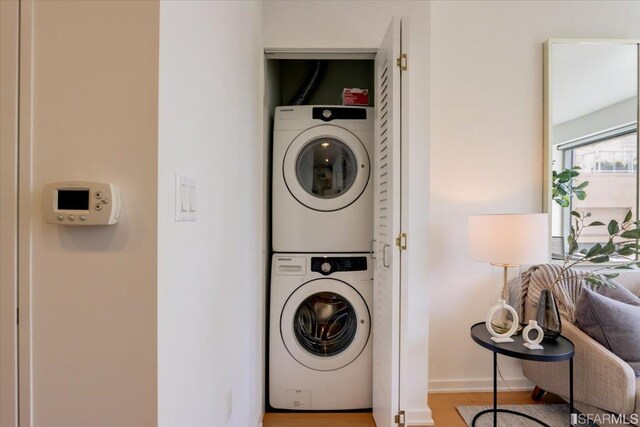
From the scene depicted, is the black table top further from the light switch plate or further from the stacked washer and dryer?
the light switch plate

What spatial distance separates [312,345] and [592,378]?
144 cm

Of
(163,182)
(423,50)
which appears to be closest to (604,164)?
(423,50)

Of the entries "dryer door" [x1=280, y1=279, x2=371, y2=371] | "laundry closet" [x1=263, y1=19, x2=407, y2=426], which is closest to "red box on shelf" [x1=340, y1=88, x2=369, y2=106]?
"laundry closet" [x1=263, y1=19, x2=407, y2=426]

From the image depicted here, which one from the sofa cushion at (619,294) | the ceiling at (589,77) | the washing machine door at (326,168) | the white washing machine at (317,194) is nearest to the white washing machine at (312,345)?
the white washing machine at (317,194)

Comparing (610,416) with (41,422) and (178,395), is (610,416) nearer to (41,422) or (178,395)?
(178,395)

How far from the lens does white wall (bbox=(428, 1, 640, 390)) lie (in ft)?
7.29

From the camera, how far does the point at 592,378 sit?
1638mm

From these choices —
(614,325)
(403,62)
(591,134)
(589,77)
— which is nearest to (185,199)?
(403,62)

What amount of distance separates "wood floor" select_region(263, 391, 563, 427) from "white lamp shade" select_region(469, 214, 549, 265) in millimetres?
971

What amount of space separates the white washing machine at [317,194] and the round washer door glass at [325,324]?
0.32 m

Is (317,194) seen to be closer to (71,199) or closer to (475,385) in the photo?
(71,199)

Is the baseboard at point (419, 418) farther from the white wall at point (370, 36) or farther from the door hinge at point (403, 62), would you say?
the door hinge at point (403, 62)

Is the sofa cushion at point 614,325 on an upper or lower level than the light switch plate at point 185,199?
lower

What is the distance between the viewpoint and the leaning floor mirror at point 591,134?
222cm
